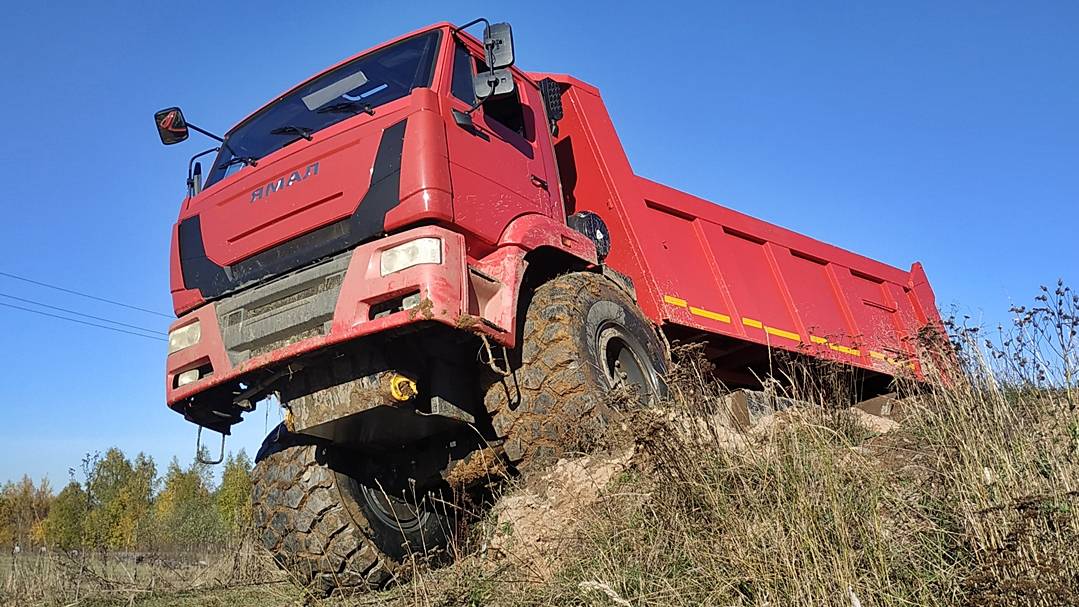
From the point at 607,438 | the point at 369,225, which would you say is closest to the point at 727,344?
the point at 607,438

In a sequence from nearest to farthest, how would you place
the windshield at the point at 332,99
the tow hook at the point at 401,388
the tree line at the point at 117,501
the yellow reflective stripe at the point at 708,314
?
the tow hook at the point at 401,388 < the windshield at the point at 332,99 < the yellow reflective stripe at the point at 708,314 < the tree line at the point at 117,501

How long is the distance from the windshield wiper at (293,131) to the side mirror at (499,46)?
1.24 m

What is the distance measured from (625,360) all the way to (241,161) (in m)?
2.93

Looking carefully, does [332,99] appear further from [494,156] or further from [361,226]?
[361,226]

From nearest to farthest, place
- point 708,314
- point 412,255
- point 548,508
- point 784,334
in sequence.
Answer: point 412,255, point 548,508, point 708,314, point 784,334

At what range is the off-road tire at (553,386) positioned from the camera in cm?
434

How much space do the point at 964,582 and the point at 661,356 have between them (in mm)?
3161

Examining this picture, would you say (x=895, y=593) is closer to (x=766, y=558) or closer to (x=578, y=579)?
(x=766, y=558)

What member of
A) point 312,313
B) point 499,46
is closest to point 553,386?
point 312,313

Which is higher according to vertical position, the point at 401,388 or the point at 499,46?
the point at 499,46

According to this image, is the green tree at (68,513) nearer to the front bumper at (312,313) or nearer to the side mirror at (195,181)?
the side mirror at (195,181)

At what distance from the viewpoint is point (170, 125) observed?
5672 millimetres

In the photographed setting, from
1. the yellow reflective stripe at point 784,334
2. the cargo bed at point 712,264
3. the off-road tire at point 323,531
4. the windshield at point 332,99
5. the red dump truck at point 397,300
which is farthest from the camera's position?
the yellow reflective stripe at point 784,334

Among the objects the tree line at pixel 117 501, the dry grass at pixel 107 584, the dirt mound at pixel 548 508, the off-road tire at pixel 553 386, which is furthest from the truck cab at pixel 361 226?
the tree line at pixel 117 501
